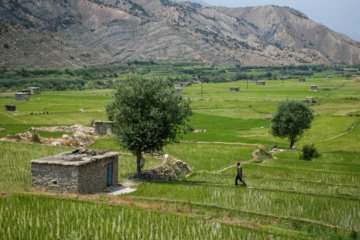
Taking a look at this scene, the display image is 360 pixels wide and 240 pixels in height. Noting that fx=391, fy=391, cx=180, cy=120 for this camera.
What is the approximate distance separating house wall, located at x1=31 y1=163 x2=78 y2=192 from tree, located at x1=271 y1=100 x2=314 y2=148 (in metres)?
32.2

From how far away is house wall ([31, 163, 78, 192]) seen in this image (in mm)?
21938

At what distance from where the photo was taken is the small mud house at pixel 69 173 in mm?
21938

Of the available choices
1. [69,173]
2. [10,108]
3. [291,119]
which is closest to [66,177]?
[69,173]

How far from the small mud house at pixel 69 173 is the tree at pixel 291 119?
1188 inches

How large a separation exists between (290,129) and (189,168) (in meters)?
21.6

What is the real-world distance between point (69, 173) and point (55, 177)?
0.98m

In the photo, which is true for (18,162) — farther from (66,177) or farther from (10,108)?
(10,108)

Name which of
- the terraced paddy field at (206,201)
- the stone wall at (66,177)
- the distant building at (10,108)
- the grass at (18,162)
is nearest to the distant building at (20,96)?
the distant building at (10,108)

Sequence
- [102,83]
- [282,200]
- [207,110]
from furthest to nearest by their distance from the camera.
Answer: [102,83] → [207,110] → [282,200]

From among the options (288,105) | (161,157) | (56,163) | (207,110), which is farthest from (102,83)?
(56,163)

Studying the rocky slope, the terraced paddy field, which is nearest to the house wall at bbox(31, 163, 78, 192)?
the terraced paddy field

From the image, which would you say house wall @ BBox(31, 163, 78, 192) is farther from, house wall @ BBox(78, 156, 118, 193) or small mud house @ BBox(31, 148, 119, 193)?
house wall @ BBox(78, 156, 118, 193)

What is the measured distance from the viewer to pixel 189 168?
31.4m

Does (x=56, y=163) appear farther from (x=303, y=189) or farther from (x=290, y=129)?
(x=290, y=129)
